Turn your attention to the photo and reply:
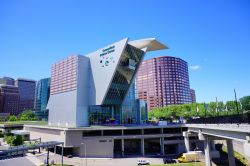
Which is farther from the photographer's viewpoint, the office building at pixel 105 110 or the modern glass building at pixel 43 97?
the modern glass building at pixel 43 97

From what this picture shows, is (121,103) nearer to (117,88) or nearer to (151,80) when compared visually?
(117,88)

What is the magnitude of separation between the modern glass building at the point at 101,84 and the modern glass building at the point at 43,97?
63.6 m

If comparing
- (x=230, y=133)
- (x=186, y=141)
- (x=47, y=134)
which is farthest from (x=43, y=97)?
(x=230, y=133)

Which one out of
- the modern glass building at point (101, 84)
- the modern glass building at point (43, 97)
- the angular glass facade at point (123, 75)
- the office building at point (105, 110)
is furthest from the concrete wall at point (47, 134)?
the modern glass building at point (43, 97)

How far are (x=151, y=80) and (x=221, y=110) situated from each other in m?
89.6

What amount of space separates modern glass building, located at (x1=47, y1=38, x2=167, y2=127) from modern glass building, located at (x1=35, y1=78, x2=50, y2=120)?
63557mm

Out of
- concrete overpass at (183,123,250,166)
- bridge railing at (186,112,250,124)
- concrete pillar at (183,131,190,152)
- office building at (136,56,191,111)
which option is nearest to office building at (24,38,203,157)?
concrete pillar at (183,131,190,152)

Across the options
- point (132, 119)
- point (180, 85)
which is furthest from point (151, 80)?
point (132, 119)

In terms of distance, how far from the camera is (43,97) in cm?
14412

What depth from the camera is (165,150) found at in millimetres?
69875

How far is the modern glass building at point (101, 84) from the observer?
7175cm

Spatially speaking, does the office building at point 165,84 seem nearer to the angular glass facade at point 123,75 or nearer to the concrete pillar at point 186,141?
the angular glass facade at point 123,75

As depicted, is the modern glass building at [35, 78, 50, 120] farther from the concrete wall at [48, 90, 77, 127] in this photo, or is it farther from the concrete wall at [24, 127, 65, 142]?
the concrete wall at [48, 90, 77, 127]

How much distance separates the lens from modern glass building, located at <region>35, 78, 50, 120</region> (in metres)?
141
